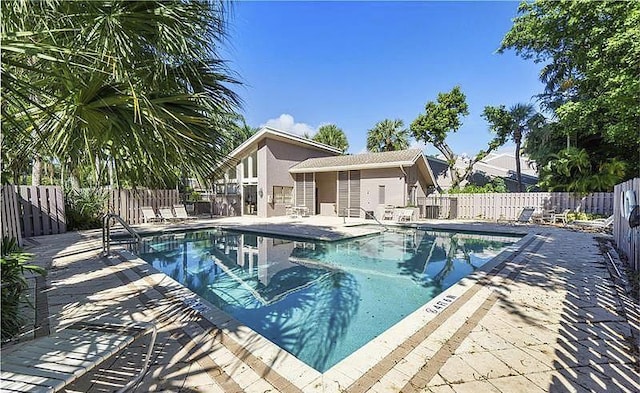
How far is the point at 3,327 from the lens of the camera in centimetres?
312

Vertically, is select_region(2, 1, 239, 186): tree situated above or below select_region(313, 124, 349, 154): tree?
below

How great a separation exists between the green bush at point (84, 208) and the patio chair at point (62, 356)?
13.2 metres

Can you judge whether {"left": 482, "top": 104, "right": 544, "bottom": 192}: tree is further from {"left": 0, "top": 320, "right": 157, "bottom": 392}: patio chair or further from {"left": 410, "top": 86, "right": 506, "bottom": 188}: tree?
{"left": 0, "top": 320, "right": 157, "bottom": 392}: patio chair

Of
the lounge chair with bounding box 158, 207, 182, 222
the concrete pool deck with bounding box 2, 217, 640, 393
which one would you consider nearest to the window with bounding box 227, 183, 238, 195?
the lounge chair with bounding box 158, 207, 182, 222

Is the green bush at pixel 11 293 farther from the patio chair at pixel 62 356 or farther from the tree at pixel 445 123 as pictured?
the tree at pixel 445 123

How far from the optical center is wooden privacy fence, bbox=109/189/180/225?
15760 mm

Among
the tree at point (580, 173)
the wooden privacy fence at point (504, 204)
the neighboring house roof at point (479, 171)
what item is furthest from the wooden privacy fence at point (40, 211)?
the neighboring house roof at point (479, 171)

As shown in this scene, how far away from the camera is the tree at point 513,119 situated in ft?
82.0

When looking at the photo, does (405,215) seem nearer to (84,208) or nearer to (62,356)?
(84,208)

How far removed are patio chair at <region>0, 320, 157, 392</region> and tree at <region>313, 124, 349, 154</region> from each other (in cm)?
3204

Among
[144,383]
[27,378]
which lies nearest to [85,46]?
[27,378]

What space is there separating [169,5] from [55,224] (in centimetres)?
1393

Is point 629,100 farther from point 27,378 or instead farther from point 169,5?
point 27,378

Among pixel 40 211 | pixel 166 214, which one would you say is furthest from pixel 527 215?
pixel 40 211
